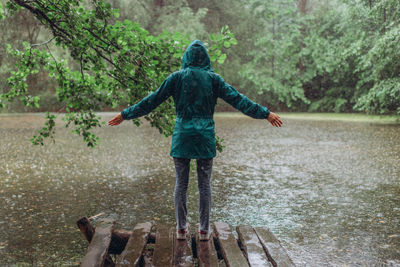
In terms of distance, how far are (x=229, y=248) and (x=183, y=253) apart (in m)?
0.41

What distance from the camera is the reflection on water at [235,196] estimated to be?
420 cm

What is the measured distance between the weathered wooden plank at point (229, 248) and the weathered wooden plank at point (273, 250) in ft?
0.80

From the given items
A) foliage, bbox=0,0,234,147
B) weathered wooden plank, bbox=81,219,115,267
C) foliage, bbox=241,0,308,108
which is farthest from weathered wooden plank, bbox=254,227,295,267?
foliage, bbox=241,0,308,108

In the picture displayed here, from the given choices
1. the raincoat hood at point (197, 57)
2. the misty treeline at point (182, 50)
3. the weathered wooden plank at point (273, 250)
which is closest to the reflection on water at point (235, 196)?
the weathered wooden plank at point (273, 250)

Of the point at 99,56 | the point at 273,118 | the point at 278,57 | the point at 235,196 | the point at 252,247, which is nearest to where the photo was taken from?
the point at 252,247

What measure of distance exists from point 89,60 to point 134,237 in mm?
2816

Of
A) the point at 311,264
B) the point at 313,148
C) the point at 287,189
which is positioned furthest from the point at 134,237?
the point at 313,148

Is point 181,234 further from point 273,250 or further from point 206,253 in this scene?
point 273,250

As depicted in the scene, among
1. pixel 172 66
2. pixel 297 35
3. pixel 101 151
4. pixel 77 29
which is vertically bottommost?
pixel 101 151

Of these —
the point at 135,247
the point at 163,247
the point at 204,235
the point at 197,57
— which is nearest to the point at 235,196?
the point at 204,235

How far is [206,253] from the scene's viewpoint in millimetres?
3311

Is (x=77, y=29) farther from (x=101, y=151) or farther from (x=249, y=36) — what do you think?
(x=249, y=36)

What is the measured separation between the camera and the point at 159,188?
6.90 metres

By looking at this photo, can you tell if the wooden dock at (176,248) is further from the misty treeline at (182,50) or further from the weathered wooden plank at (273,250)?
the misty treeline at (182,50)
